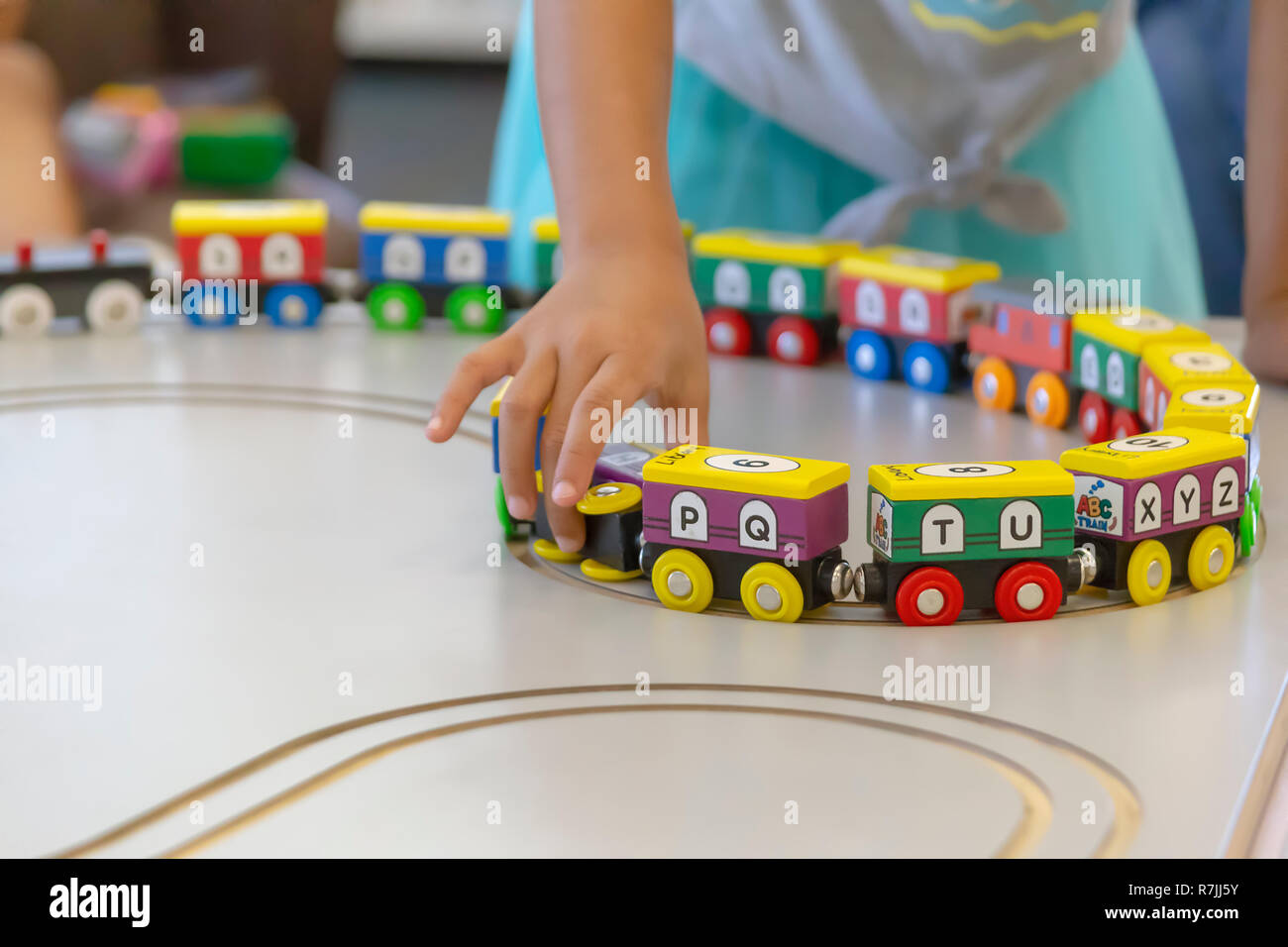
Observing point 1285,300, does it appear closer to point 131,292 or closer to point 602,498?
point 602,498

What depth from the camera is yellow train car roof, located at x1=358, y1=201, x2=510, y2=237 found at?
1.23 m

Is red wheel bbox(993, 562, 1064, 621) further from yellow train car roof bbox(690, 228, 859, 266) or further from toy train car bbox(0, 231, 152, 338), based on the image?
toy train car bbox(0, 231, 152, 338)

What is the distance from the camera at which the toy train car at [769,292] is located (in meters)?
1.13

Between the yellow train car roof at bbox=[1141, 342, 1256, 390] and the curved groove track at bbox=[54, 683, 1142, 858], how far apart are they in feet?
1.17

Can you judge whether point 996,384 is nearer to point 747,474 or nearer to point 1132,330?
point 1132,330

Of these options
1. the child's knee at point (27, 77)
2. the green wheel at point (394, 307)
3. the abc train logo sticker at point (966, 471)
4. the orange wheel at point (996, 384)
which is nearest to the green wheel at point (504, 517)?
the abc train logo sticker at point (966, 471)

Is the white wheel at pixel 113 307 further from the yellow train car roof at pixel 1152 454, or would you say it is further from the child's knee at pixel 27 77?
the child's knee at pixel 27 77

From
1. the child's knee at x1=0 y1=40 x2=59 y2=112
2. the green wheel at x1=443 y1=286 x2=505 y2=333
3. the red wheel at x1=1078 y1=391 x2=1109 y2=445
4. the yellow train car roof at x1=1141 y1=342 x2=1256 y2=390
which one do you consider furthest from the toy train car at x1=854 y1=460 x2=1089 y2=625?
the child's knee at x1=0 y1=40 x2=59 y2=112

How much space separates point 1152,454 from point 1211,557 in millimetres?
56

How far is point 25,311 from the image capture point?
1.18 meters

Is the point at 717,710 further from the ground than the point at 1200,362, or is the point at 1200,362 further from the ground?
the point at 1200,362
